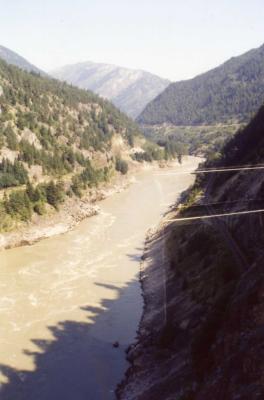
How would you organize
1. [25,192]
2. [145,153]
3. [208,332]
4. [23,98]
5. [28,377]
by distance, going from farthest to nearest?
[145,153], [23,98], [25,192], [28,377], [208,332]

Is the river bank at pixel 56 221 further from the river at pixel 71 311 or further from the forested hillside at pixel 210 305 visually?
the forested hillside at pixel 210 305

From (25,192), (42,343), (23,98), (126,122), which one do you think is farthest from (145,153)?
(42,343)

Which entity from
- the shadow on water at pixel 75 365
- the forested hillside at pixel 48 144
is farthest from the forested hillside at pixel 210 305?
the forested hillside at pixel 48 144

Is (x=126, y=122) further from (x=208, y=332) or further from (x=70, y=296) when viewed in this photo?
(x=208, y=332)

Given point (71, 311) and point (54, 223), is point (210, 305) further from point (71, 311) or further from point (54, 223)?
point (54, 223)

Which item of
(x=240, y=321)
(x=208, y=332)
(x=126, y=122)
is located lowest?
(x=208, y=332)

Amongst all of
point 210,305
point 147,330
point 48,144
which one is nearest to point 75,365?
point 147,330

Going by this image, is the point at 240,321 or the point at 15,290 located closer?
the point at 240,321
